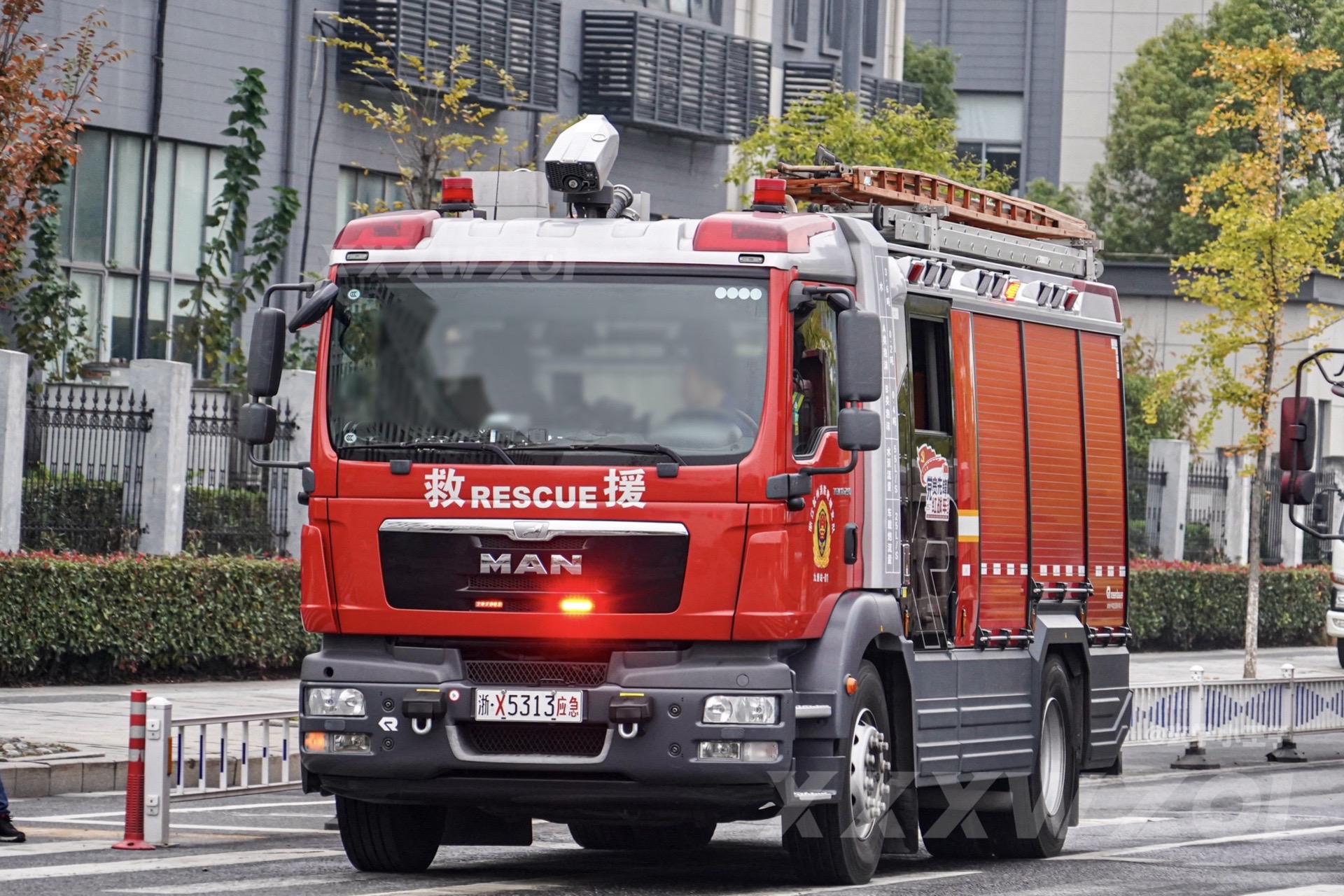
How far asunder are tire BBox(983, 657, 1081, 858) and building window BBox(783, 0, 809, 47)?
30.5m

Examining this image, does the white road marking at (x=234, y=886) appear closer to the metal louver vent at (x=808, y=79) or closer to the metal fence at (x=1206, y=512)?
the metal fence at (x=1206, y=512)

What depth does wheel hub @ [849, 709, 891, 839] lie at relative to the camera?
11.2 metres

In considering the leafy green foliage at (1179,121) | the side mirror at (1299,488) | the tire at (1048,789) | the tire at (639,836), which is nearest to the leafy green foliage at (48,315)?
the side mirror at (1299,488)

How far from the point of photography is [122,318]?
3170 centimetres

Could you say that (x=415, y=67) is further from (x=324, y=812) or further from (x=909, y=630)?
(x=909, y=630)

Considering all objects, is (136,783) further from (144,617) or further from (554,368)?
(144,617)

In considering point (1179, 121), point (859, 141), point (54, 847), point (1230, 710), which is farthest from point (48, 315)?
point (1179, 121)

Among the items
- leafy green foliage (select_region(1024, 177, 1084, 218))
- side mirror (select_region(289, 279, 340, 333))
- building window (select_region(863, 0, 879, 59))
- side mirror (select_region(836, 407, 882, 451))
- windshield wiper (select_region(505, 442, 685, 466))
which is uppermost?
building window (select_region(863, 0, 879, 59))

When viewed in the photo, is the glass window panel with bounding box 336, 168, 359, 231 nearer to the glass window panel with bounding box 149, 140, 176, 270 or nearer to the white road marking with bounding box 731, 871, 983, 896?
the glass window panel with bounding box 149, 140, 176, 270

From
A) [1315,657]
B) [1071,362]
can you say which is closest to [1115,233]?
[1315,657]

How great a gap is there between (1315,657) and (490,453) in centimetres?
2921

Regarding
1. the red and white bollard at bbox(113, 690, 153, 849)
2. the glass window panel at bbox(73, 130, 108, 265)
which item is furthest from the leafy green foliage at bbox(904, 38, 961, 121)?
the red and white bollard at bbox(113, 690, 153, 849)

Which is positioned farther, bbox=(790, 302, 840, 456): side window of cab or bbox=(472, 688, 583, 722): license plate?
bbox=(790, 302, 840, 456): side window of cab

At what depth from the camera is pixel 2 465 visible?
73.7 ft
